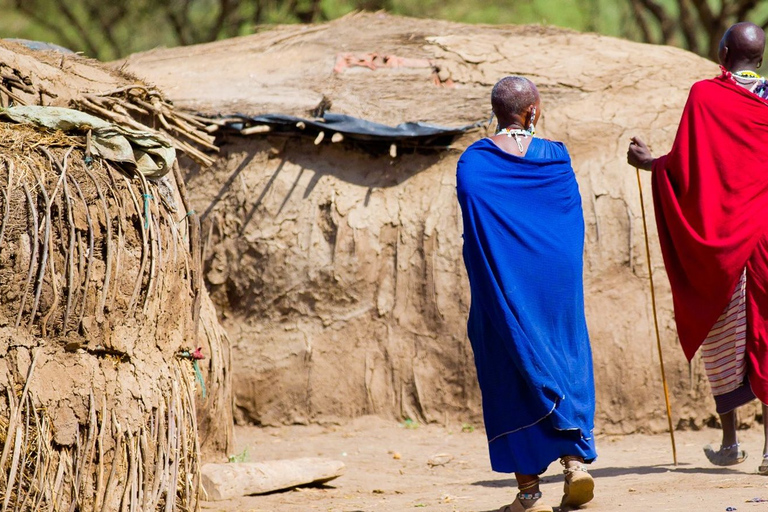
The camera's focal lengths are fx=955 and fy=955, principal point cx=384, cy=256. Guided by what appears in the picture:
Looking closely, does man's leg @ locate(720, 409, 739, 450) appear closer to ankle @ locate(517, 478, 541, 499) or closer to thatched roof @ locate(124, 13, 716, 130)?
ankle @ locate(517, 478, 541, 499)

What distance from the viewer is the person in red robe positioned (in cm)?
467

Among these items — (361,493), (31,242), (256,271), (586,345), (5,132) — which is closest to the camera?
(31,242)

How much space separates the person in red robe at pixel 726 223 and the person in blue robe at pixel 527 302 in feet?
3.03

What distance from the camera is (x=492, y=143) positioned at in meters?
4.09

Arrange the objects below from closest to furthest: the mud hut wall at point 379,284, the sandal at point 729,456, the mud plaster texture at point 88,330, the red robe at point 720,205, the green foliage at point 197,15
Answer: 1. the mud plaster texture at point 88,330
2. the red robe at point 720,205
3. the sandal at point 729,456
4. the mud hut wall at point 379,284
5. the green foliage at point 197,15

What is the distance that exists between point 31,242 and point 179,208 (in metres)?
1.18

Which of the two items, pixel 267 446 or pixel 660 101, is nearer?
pixel 267 446

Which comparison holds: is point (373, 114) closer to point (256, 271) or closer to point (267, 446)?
point (256, 271)

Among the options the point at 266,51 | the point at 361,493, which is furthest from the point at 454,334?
the point at 266,51

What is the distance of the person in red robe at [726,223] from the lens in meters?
4.67

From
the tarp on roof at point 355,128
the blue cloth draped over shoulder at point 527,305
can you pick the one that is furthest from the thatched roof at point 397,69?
the blue cloth draped over shoulder at point 527,305

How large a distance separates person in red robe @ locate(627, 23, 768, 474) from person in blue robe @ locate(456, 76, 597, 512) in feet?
3.03

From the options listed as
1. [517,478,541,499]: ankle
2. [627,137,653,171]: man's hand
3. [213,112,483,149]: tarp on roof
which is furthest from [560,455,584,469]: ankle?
[213,112,483,149]: tarp on roof

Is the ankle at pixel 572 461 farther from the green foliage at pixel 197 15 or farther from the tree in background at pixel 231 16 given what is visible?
the green foliage at pixel 197 15
